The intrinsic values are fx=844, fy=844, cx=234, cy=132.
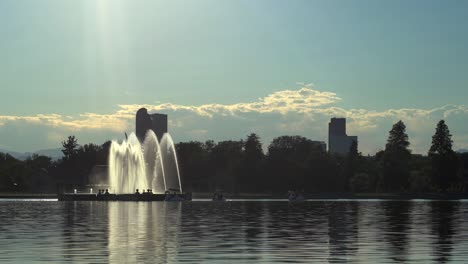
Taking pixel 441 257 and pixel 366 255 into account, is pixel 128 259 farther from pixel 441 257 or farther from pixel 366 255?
pixel 441 257

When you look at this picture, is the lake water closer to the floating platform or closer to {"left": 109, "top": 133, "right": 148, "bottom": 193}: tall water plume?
the floating platform

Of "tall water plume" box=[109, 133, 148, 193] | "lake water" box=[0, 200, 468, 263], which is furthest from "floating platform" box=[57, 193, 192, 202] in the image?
"lake water" box=[0, 200, 468, 263]

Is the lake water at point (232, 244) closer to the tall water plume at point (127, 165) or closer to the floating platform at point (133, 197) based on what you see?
the floating platform at point (133, 197)

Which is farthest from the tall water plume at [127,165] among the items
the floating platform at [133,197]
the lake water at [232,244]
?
the lake water at [232,244]

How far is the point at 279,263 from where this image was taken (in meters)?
35.2

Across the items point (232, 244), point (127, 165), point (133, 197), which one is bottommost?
point (232, 244)

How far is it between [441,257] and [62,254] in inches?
682

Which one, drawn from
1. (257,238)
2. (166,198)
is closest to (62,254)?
(257,238)

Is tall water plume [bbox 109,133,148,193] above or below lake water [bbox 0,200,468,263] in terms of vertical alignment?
above

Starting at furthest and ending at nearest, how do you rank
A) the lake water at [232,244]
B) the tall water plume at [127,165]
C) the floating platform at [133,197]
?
the tall water plume at [127,165], the floating platform at [133,197], the lake water at [232,244]

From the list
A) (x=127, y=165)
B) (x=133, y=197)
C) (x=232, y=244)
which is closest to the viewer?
(x=232, y=244)

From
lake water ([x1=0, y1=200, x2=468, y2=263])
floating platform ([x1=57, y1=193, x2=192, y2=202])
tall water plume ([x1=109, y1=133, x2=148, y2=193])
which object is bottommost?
lake water ([x1=0, y1=200, x2=468, y2=263])

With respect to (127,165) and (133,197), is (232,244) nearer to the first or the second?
(133,197)

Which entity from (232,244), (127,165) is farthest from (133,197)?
(232,244)
